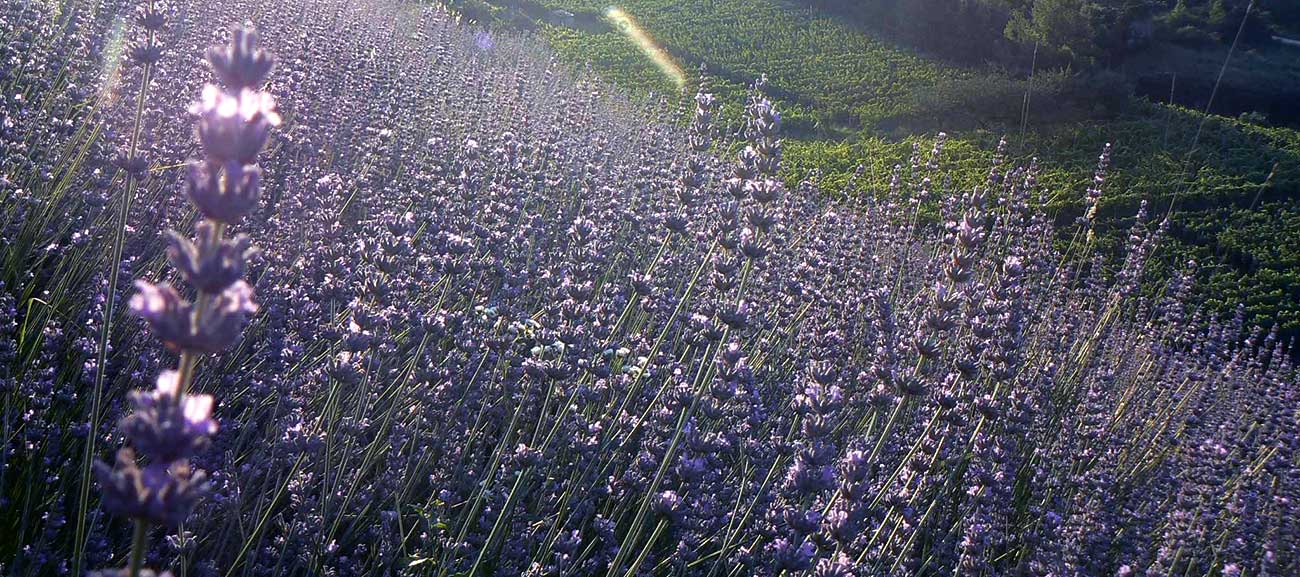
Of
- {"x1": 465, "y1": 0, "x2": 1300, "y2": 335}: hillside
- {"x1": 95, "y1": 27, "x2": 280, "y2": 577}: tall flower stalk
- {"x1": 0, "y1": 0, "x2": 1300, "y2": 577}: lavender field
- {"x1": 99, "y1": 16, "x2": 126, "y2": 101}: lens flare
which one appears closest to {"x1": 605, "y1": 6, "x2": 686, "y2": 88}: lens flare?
{"x1": 465, "y1": 0, "x2": 1300, "y2": 335}: hillside

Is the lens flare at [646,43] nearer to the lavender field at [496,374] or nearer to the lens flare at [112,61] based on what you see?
the lavender field at [496,374]

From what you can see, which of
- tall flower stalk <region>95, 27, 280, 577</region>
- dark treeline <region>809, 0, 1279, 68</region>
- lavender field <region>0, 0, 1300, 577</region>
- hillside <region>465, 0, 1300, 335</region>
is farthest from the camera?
dark treeline <region>809, 0, 1279, 68</region>

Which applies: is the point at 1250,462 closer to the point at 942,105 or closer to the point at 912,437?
the point at 912,437

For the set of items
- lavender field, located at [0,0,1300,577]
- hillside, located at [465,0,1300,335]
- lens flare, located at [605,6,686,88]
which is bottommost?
lens flare, located at [605,6,686,88]

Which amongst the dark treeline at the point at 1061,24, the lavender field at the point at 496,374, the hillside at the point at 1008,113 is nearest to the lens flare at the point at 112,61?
the lavender field at the point at 496,374

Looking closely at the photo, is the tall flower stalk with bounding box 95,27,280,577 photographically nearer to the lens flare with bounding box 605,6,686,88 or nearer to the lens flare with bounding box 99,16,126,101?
the lens flare with bounding box 99,16,126,101

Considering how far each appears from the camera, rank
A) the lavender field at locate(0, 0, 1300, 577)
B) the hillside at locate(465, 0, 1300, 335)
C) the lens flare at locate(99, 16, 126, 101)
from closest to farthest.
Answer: the lavender field at locate(0, 0, 1300, 577) < the lens flare at locate(99, 16, 126, 101) < the hillside at locate(465, 0, 1300, 335)

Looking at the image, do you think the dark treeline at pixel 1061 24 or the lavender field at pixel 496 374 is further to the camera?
the dark treeline at pixel 1061 24

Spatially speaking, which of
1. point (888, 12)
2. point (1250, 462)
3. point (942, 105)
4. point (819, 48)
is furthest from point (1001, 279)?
point (888, 12)
